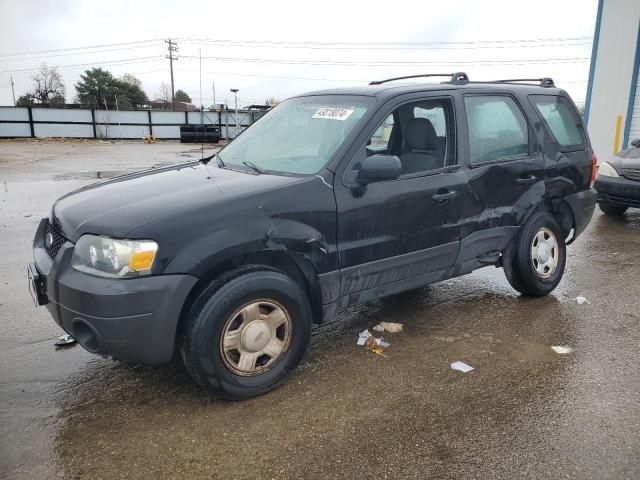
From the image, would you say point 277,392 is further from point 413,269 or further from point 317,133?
point 317,133

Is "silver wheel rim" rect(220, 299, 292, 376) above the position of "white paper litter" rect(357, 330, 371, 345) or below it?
above

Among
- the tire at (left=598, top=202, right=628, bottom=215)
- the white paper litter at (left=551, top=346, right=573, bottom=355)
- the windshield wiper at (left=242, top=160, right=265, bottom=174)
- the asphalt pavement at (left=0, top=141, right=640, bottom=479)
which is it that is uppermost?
the windshield wiper at (left=242, top=160, right=265, bottom=174)

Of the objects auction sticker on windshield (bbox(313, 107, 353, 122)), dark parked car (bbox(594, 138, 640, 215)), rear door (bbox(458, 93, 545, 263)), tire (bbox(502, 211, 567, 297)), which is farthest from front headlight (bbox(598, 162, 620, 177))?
auction sticker on windshield (bbox(313, 107, 353, 122))

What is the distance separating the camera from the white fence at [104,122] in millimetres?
31281

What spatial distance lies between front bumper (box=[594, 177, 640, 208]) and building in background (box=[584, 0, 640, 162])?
7.01 meters

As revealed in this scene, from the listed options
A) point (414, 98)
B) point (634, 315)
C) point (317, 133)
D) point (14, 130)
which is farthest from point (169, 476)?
point (14, 130)

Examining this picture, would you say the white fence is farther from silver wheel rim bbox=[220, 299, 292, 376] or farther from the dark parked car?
silver wheel rim bbox=[220, 299, 292, 376]

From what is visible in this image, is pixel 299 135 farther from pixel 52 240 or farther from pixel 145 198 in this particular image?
pixel 52 240

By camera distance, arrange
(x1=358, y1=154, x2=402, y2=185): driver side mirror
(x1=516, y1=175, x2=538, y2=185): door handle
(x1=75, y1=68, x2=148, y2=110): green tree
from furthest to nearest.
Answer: (x1=75, y1=68, x2=148, y2=110): green tree, (x1=516, y1=175, x2=538, y2=185): door handle, (x1=358, y1=154, x2=402, y2=185): driver side mirror

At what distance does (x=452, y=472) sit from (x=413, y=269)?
1.57 m

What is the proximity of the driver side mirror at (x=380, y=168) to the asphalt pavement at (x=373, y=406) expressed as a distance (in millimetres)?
1292

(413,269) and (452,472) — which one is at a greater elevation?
(413,269)

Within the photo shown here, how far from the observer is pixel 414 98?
12.5ft

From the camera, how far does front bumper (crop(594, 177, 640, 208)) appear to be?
7.94 meters
